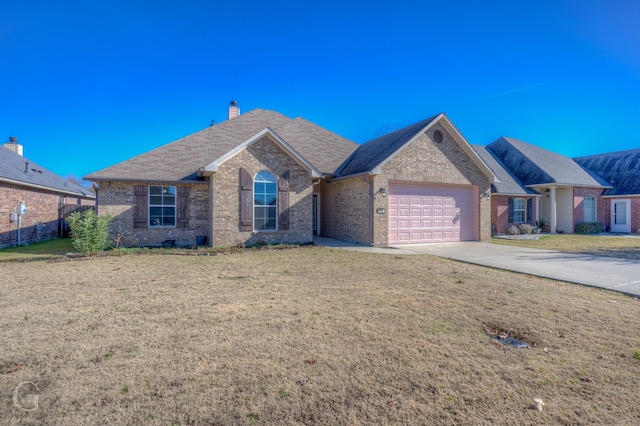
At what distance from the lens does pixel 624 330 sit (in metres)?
4.62

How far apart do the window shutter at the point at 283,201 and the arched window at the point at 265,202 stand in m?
0.17

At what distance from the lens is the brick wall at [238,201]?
43.5ft

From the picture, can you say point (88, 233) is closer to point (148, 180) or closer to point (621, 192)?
point (148, 180)

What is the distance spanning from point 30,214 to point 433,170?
1926cm

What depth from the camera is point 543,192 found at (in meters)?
22.9

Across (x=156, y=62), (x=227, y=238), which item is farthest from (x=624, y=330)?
(x=156, y=62)

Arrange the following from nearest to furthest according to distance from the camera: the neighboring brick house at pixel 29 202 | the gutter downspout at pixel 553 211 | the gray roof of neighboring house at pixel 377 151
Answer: the neighboring brick house at pixel 29 202, the gray roof of neighboring house at pixel 377 151, the gutter downspout at pixel 553 211

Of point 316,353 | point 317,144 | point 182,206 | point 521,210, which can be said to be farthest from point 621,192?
point 316,353

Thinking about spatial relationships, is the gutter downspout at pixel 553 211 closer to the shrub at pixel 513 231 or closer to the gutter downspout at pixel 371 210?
the shrub at pixel 513 231

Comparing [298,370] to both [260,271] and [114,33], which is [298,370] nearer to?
[260,271]

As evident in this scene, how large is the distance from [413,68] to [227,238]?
660 inches

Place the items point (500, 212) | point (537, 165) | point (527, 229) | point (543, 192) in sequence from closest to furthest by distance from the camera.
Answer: point (527, 229), point (500, 212), point (543, 192), point (537, 165)

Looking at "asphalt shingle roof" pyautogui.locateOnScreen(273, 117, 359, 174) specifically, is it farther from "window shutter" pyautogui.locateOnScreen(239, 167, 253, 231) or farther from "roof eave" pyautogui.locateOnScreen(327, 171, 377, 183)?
"window shutter" pyautogui.locateOnScreen(239, 167, 253, 231)

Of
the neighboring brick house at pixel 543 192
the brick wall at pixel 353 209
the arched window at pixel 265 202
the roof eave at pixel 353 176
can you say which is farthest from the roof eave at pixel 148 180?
the neighboring brick house at pixel 543 192
